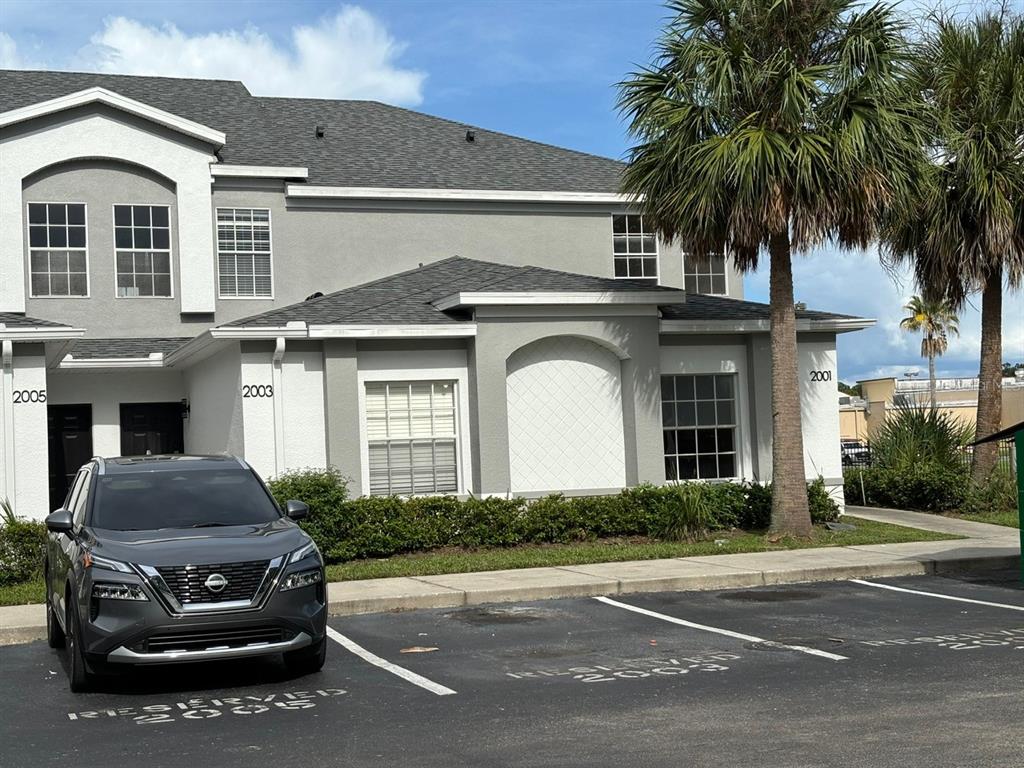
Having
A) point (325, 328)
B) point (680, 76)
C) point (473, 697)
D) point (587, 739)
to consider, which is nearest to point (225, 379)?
point (325, 328)

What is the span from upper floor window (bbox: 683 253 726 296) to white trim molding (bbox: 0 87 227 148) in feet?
31.9

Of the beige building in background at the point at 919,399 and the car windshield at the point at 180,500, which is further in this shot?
the beige building in background at the point at 919,399

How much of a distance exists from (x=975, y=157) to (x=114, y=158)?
49.9 feet

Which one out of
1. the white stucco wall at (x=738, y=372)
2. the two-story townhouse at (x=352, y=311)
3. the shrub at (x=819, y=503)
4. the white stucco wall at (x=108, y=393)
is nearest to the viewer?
the two-story townhouse at (x=352, y=311)

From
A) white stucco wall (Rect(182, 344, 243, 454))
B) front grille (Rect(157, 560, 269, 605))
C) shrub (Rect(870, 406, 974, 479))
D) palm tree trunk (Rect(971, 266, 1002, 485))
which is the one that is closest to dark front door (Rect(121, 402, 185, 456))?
white stucco wall (Rect(182, 344, 243, 454))

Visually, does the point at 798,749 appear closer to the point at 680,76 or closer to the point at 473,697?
the point at 473,697

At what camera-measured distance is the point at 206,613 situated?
9180 mm

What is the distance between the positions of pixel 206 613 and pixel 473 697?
205 centimetres

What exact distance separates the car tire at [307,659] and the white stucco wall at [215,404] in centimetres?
880

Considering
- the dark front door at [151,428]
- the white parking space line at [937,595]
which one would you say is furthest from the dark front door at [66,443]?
the white parking space line at [937,595]

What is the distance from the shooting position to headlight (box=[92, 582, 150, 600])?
30.0 ft

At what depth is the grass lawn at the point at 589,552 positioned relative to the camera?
52.3 feet

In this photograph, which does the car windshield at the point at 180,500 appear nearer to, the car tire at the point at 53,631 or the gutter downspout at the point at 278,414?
the car tire at the point at 53,631

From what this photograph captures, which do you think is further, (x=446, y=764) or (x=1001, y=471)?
(x=1001, y=471)
